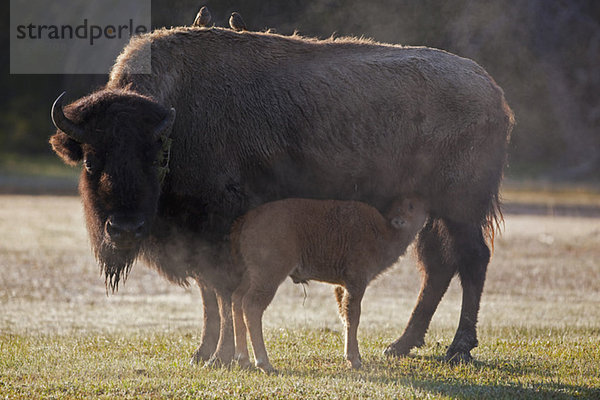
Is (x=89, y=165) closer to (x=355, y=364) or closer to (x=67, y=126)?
(x=67, y=126)

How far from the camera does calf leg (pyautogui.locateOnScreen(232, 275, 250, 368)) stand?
805 centimetres

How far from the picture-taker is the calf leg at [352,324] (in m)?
8.09

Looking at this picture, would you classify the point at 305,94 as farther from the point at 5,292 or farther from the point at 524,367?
the point at 5,292

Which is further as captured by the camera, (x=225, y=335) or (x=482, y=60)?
(x=482, y=60)

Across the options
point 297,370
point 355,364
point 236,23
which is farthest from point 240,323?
point 236,23

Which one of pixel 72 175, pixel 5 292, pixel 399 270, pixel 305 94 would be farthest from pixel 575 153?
pixel 305 94

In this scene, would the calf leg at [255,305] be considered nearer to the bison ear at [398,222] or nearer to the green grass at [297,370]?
the green grass at [297,370]

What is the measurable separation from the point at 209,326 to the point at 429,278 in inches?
92.5

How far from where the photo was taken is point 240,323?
8156mm

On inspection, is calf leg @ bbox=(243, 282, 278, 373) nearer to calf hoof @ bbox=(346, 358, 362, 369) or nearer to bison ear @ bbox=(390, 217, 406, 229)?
calf hoof @ bbox=(346, 358, 362, 369)

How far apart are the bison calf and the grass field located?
50 cm

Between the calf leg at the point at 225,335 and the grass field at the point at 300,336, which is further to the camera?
the calf leg at the point at 225,335

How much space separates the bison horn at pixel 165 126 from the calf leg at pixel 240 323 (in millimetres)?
1558
